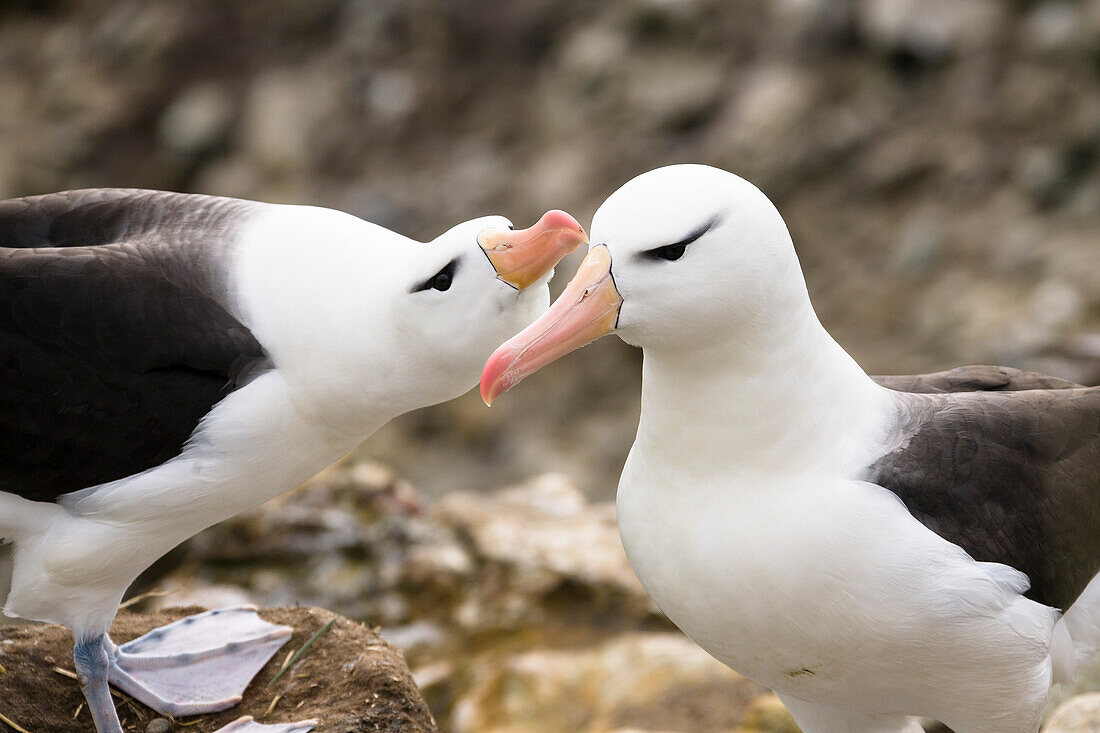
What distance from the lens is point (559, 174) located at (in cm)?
1173

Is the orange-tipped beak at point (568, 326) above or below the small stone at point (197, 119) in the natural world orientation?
above

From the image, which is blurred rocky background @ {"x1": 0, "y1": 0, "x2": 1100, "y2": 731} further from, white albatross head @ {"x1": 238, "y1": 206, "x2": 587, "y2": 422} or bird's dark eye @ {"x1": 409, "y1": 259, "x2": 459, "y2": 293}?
bird's dark eye @ {"x1": 409, "y1": 259, "x2": 459, "y2": 293}

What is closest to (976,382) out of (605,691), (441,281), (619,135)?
(441,281)

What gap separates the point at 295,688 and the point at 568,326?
7.13ft

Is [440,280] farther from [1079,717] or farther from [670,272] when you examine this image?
[1079,717]

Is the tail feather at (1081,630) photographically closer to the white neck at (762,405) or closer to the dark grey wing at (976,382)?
the dark grey wing at (976,382)

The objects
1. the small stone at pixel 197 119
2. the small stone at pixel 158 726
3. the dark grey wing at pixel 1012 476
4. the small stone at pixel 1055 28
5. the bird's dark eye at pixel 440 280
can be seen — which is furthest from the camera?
the small stone at pixel 197 119

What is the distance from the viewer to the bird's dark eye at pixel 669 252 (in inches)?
131

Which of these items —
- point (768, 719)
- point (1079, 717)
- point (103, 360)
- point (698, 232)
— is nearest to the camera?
point (698, 232)

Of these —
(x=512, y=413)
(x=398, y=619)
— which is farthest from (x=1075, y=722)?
(x=512, y=413)

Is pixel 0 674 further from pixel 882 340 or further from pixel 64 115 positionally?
pixel 64 115

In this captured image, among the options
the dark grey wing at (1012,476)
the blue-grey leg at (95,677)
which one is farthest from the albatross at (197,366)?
the dark grey wing at (1012,476)

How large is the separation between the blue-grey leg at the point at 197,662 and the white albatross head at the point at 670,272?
210 centimetres

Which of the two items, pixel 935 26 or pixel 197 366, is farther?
pixel 935 26
